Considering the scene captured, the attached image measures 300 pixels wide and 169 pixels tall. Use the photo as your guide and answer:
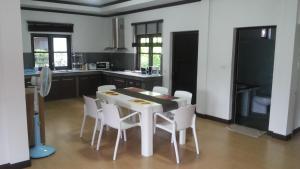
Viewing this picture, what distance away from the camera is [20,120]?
3.04m

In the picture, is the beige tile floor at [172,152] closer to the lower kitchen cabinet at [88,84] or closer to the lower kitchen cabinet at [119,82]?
the lower kitchen cabinet at [119,82]

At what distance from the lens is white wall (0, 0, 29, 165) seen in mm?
2838

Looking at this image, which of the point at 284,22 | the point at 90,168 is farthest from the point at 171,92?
the point at 90,168

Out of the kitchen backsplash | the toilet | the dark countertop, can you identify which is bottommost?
the toilet

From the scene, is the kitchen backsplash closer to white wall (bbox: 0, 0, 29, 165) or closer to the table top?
the table top

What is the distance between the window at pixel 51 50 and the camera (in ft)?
23.0

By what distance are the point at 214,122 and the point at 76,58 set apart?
15.7ft

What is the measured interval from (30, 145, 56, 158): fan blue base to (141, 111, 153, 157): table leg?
137 cm

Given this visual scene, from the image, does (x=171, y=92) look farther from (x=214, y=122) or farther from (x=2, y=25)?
(x=2, y=25)

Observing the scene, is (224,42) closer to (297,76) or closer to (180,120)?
(297,76)

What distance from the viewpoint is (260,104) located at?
519cm

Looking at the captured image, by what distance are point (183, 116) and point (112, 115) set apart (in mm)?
1009

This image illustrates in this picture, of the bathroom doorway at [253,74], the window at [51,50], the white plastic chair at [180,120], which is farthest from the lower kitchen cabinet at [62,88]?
the bathroom doorway at [253,74]

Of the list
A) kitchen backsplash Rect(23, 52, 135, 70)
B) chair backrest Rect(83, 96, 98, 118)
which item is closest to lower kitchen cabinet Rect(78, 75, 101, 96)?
kitchen backsplash Rect(23, 52, 135, 70)
